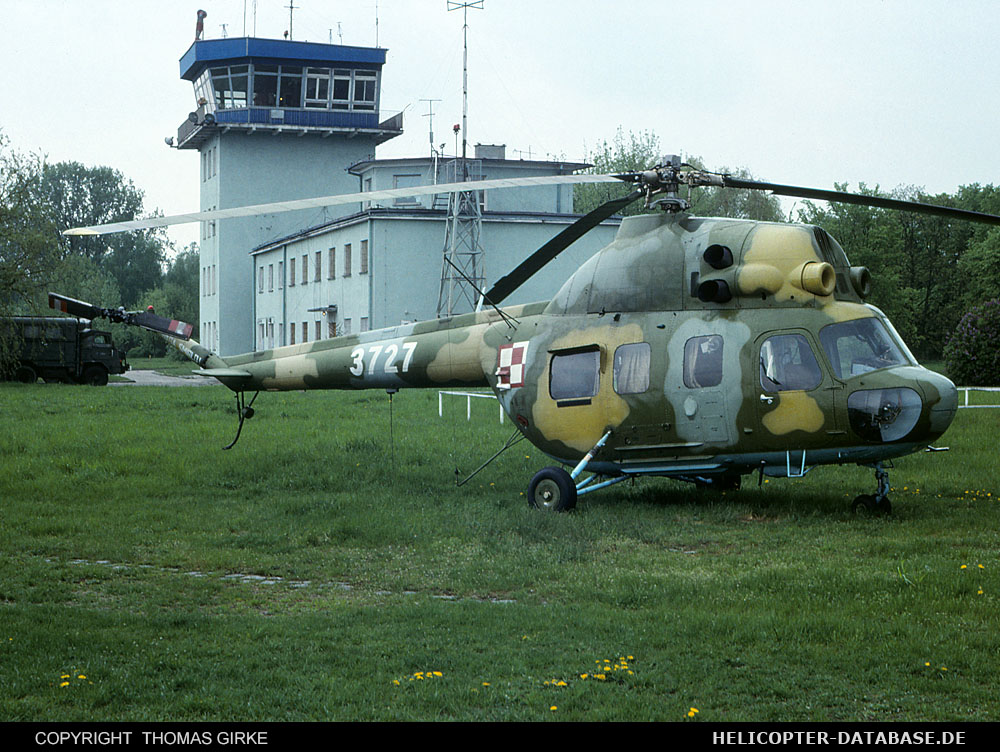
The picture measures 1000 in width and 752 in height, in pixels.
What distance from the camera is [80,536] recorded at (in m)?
11.7

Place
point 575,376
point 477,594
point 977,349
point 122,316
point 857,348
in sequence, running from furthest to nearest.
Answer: point 977,349 → point 122,316 → point 575,376 → point 857,348 → point 477,594

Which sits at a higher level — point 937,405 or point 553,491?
point 937,405

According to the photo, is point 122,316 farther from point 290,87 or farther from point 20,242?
point 290,87

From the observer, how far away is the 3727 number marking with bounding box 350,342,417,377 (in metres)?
15.2

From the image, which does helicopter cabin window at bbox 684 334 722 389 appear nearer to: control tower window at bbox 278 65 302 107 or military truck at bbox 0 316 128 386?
military truck at bbox 0 316 128 386

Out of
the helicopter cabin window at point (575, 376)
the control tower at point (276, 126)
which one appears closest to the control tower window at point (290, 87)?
the control tower at point (276, 126)

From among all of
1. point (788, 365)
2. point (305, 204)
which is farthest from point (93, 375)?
point (788, 365)

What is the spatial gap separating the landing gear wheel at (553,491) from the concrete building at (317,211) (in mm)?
26883

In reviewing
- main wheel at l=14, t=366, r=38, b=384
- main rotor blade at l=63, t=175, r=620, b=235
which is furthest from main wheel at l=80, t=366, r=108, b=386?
main rotor blade at l=63, t=175, r=620, b=235

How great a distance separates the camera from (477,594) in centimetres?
898

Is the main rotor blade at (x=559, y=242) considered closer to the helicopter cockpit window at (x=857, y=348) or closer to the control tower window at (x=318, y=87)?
the helicopter cockpit window at (x=857, y=348)

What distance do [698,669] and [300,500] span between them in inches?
318

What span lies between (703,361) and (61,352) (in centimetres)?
3461

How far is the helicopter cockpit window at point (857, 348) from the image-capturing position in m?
11.7
